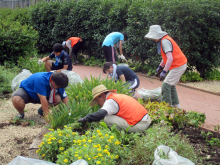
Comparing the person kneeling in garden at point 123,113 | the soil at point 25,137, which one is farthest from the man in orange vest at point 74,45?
the person kneeling in garden at point 123,113

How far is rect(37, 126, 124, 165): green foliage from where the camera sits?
2.42 meters

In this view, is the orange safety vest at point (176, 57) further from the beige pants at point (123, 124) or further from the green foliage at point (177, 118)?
the beige pants at point (123, 124)

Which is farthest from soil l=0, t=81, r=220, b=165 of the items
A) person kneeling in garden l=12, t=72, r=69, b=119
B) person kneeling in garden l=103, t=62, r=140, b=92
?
person kneeling in garden l=103, t=62, r=140, b=92

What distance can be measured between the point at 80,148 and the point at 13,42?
662 cm

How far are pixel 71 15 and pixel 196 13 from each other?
21.0 ft

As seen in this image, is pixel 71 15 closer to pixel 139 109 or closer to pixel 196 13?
pixel 196 13

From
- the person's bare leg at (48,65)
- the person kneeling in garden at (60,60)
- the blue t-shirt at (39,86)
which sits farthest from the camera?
the person's bare leg at (48,65)

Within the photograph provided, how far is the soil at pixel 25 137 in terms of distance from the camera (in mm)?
3029

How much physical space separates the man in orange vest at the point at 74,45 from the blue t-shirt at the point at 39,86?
6.51 m

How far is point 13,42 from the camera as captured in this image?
8133 mm

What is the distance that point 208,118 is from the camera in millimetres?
4910

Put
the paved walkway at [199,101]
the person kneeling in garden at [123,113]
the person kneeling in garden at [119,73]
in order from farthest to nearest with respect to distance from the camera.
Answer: the person kneeling in garden at [119,73] < the paved walkway at [199,101] < the person kneeling in garden at [123,113]

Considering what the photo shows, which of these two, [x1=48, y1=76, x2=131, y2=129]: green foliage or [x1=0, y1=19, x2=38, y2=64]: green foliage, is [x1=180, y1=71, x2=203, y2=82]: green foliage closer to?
[x1=48, y1=76, x2=131, y2=129]: green foliage

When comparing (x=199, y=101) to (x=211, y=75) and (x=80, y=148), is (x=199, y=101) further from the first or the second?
(x=80, y=148)
